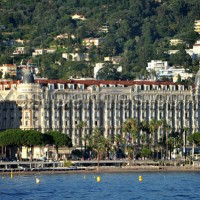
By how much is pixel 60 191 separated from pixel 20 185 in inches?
360

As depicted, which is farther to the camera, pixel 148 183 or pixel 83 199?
pixel 148 183

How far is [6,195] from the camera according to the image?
7042 inches

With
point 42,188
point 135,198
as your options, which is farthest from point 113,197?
point 42,188

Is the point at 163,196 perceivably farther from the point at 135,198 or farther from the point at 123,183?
the point at 123,183

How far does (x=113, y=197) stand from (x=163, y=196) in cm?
489

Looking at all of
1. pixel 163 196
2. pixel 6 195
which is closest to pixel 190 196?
pixel 163 196

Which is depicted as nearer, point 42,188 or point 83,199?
point 83,199

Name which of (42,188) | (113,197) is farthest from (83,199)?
(42,188)

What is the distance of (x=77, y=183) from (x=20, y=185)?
771 centimetres

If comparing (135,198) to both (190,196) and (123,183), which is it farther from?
(123,183)

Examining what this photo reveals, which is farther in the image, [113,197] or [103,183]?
[103,183]

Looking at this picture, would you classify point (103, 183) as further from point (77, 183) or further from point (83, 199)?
point (83, 199)

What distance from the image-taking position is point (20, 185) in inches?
7584

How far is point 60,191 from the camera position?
184 meters
